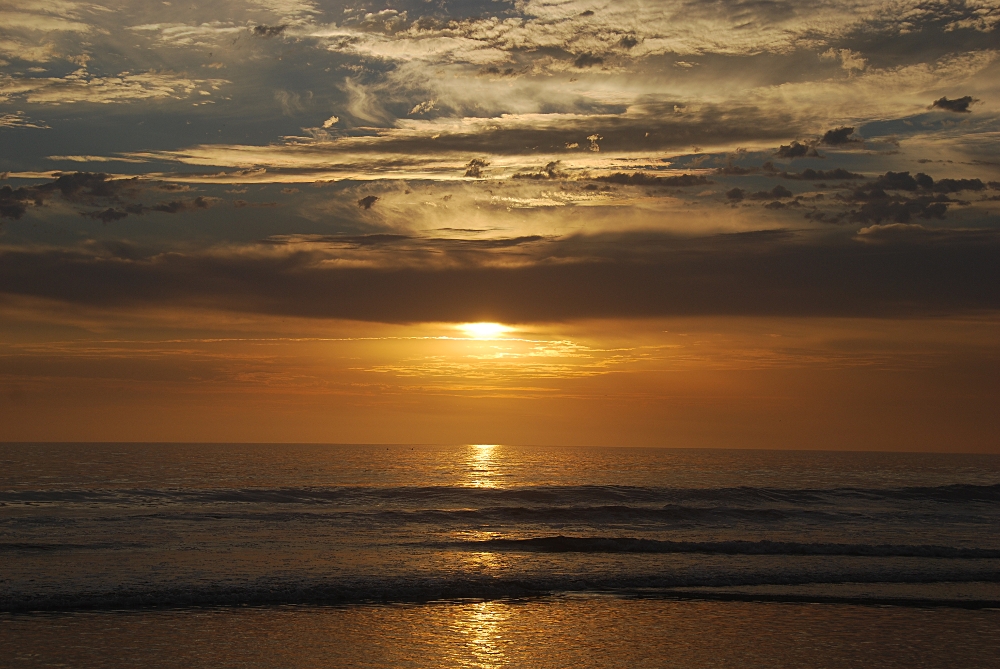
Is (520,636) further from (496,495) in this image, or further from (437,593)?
(496,495)

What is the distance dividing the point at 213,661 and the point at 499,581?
34.5 ft

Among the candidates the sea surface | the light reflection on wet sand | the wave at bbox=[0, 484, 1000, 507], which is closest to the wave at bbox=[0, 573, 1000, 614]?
the sea surface

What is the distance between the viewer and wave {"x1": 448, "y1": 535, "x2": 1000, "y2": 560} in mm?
31000

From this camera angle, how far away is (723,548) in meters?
32.2

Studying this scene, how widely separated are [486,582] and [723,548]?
41.0 ft

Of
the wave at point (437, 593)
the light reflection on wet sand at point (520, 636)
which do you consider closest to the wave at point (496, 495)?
the wave at point (437, 593)

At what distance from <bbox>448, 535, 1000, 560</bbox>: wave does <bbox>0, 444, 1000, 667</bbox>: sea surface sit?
0.54ft

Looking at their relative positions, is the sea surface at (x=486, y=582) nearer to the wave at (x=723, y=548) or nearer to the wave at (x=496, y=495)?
the wave at (x=723, y=548)

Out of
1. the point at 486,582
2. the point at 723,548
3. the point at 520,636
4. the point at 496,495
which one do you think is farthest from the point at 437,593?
→ the point at 496,495

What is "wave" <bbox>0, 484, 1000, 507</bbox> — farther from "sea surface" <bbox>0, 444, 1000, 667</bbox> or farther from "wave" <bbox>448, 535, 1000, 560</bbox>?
"wave" <bbox>448, 535, 1000, 560</bbox>

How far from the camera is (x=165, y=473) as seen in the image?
69750 mm

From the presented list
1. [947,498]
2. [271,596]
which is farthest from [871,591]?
[947,498]

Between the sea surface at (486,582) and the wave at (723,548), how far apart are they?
0.16m

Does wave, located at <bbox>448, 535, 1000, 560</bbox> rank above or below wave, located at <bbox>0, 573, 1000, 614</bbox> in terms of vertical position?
below
